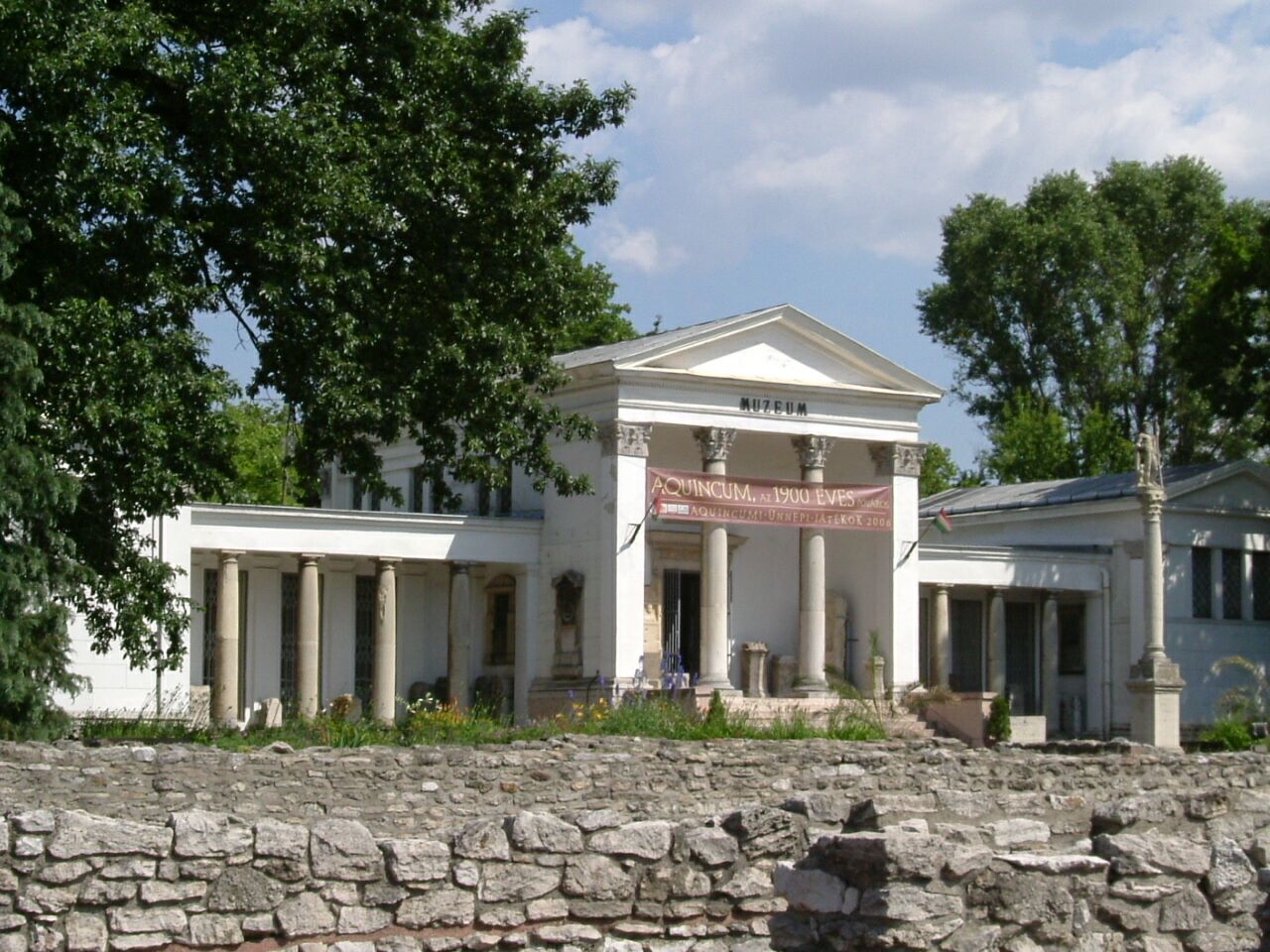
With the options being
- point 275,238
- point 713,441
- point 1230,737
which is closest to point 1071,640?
point 1230,737

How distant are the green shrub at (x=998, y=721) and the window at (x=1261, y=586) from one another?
36.0 ft

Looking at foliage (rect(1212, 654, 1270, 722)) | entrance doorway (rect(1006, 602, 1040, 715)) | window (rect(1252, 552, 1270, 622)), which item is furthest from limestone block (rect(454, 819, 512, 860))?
window (rect(1252, 552, 1270, 622))

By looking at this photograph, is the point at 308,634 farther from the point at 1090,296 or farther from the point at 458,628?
the point at 1090,296

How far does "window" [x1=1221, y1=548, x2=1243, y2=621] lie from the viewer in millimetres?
44906

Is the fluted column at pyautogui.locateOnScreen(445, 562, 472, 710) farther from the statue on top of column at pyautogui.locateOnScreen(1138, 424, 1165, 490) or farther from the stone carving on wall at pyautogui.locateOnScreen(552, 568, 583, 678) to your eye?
the statue on top of column at pyautogui.locateOnScreen(1138, 424, 1165, 490)

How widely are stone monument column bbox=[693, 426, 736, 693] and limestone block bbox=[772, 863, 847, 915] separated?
1066 inches

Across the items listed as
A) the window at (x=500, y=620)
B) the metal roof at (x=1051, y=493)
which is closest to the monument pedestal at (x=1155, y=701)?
the metal roof at (x=1051, y=493)

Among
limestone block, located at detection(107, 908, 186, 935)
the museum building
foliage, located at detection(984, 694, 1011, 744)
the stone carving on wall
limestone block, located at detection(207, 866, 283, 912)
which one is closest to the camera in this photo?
Result: limestone block, located at detection(107, 908, 186, 935)

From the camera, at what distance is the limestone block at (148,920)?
1011cm

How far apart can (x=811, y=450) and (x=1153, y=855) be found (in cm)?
2981

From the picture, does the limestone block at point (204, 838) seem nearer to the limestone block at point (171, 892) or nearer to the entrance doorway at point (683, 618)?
the limestone block at point (171, 892)

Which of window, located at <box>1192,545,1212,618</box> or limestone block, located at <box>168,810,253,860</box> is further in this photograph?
window, located at <box>1192,545,1212,618</box>

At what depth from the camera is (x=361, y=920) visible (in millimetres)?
10359

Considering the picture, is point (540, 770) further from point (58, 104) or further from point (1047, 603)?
point (1047, 603)
